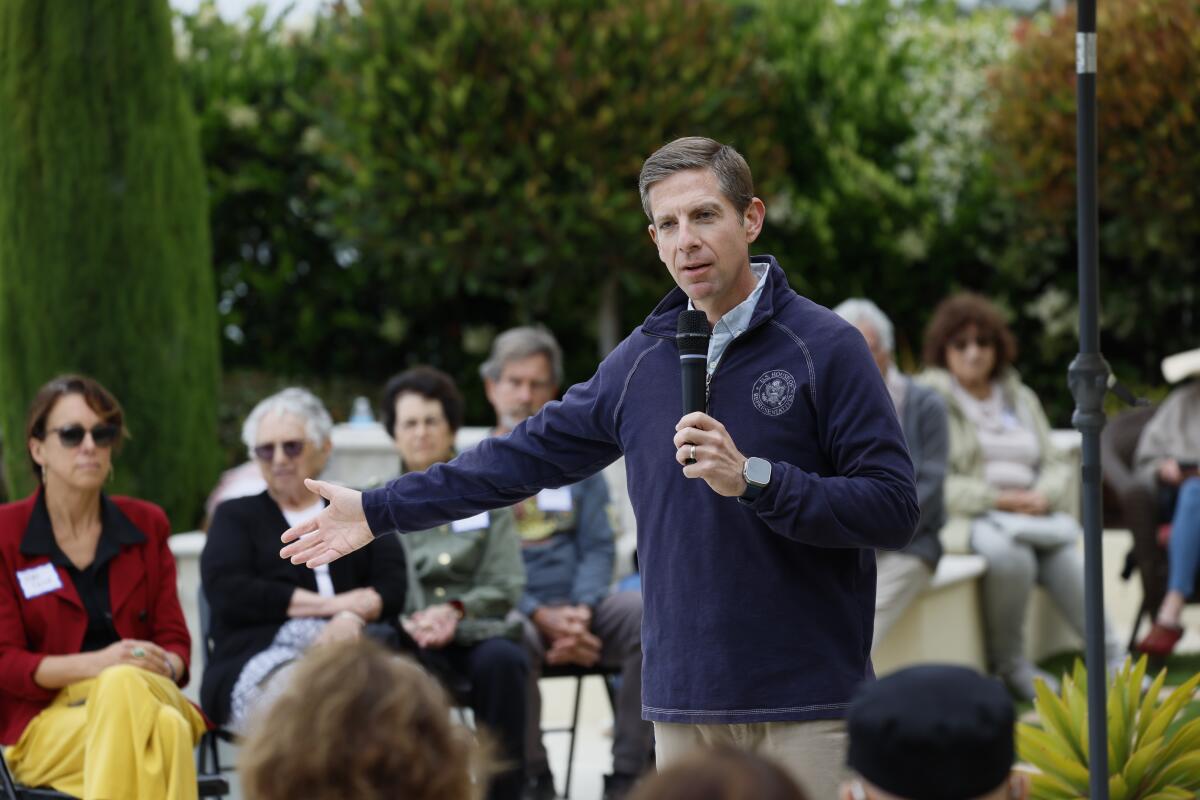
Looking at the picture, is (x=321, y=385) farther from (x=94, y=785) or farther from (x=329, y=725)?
(x=329, y=725)

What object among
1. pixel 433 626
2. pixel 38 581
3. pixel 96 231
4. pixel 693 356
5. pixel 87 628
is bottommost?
pixel 433 626

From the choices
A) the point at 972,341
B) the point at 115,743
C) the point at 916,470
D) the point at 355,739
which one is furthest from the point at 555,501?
the point at 355,739

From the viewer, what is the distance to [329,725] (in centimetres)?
175

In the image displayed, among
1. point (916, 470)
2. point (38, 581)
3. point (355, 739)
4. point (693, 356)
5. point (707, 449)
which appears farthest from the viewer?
point (916, 470)

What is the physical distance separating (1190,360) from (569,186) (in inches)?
158

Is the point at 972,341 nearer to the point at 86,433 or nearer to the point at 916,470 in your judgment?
the point at 916,470

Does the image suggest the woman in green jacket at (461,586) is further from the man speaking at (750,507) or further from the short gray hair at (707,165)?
the short gray hair at (707,165)

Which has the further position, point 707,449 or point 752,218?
point 752,218

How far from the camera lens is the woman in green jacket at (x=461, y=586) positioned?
480 cm

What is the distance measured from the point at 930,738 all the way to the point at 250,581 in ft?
10.5

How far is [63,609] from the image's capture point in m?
4.31

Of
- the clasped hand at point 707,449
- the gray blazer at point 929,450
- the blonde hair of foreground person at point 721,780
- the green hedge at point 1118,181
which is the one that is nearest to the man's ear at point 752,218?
the clasped hand at point 707,449

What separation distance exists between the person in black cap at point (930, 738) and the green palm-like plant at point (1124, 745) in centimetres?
213

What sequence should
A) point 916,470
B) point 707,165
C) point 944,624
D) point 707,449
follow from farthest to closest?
point 944,624
point 916,470
point 707,165
point 707,449
